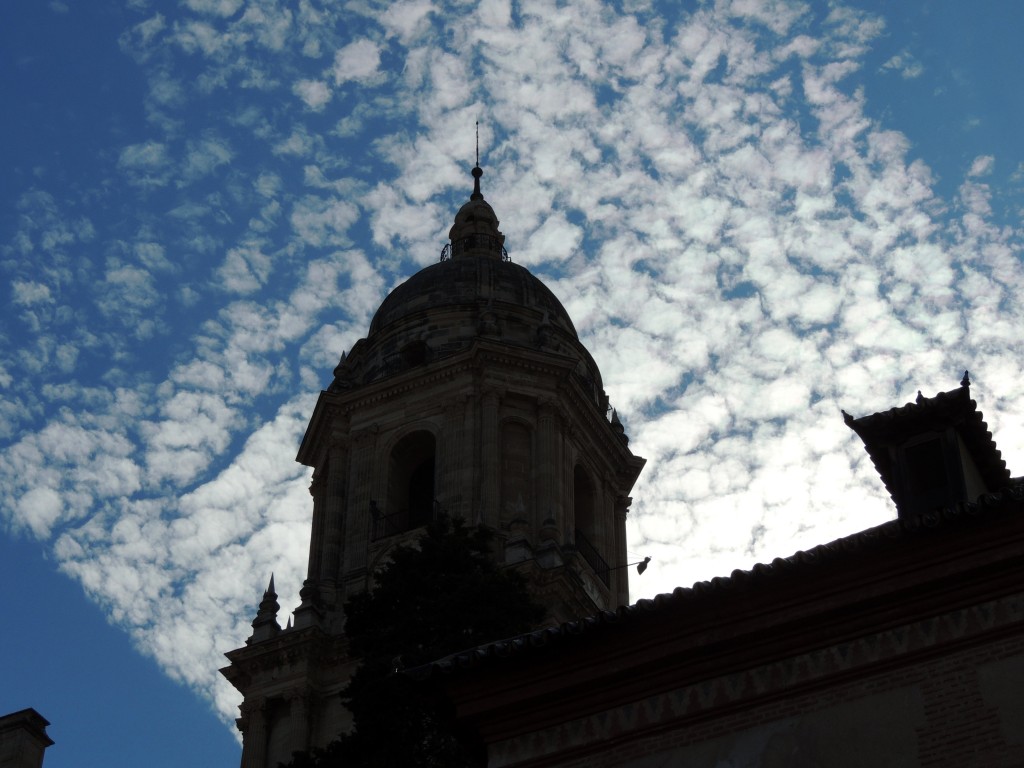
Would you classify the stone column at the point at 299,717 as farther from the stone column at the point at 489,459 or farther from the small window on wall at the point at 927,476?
the small window on wall at the point at 927,476

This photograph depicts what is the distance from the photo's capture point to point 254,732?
37844 millimetres

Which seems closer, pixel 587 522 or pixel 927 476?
pixel 927 476

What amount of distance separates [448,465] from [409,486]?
8.82 ft

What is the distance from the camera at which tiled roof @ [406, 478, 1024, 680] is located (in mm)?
15805

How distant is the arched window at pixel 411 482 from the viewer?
42.8m

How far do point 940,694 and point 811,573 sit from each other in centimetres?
166

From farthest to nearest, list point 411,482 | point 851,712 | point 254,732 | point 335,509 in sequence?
1. point 411,482
2. point 335,509
3. point 254,732
4. point 851,712

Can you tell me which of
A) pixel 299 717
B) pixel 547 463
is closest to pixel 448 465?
pixel 547 463

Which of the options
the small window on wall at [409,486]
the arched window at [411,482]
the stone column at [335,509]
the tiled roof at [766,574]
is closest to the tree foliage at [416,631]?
the tiled roof at [766,574]

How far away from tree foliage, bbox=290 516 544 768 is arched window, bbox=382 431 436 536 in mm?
A: 13388

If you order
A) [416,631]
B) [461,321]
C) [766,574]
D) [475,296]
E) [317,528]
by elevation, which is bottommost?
[766,574]

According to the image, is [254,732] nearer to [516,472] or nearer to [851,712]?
[516,472]

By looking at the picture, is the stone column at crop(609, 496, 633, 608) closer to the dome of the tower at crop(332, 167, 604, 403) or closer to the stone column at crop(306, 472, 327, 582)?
the dome of the tower at crop(332, 167, 604, 403)

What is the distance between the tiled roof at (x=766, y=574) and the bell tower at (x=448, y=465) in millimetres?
20409
